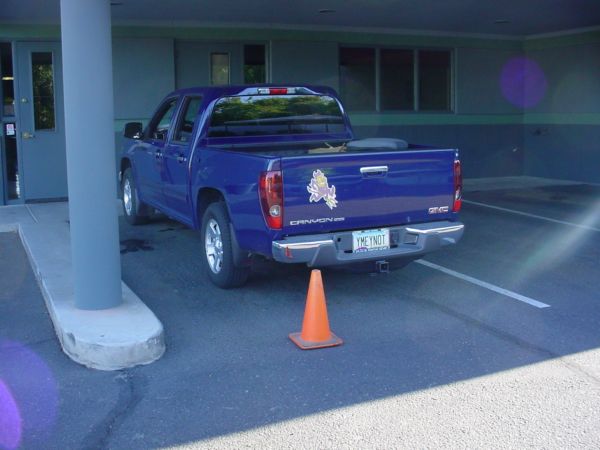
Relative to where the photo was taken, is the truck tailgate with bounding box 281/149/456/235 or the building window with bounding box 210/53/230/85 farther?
the building window with bounding box 210/53/230/85

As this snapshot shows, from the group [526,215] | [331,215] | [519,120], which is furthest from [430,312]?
[519,120]

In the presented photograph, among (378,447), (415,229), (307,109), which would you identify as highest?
(307,109)

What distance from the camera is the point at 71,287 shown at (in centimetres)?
700

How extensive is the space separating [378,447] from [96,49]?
3762 millimetres

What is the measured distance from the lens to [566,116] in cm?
1616

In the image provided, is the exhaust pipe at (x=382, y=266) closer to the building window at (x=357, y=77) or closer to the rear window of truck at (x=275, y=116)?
the rear window of truck at (x=275, y=116)

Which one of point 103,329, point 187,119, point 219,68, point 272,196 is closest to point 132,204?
point 187,119

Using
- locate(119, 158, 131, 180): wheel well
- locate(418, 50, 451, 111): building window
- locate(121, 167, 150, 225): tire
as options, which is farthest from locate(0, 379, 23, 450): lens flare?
locate(418, 50, 451, 111): building window

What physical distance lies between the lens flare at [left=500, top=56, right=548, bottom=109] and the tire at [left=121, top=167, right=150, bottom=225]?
371 inches

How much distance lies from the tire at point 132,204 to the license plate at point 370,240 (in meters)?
4.79

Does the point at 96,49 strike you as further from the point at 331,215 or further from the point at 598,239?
the point at 598,239

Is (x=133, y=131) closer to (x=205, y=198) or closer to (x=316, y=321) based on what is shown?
(x=205, y=198)

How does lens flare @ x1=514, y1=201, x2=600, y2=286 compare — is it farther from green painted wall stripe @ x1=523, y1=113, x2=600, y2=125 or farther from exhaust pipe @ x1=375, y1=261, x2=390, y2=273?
green painted wall stripe @ x1=523, y1=113, x2=600, y2=125

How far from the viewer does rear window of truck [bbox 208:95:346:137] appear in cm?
814
